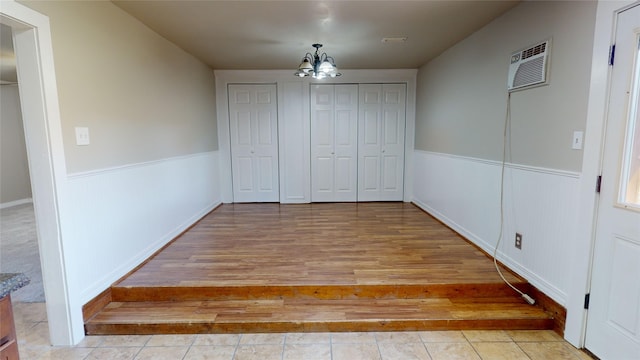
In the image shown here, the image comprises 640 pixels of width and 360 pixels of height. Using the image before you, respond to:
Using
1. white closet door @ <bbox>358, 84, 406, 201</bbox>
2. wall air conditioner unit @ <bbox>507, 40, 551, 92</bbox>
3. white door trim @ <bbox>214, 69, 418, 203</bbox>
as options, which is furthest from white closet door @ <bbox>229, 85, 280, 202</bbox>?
wall air conditioner unit @ <bbox>507, 40, 551, 92</bbox>

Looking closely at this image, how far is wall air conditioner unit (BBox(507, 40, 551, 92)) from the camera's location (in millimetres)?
2186

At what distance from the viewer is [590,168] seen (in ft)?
5.99

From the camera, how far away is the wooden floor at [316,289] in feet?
6.93

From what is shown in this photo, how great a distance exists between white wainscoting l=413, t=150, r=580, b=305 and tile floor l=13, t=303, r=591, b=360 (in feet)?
1.49

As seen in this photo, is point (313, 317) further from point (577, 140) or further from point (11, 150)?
point (11, 150)

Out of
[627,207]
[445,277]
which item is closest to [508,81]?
[627,207]

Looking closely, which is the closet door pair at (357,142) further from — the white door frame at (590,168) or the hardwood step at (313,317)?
the white door frame at (590,168)

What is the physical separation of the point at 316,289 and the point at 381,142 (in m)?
3.39

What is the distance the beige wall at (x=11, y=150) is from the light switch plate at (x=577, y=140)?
8297 mm

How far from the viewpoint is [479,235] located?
3.11m

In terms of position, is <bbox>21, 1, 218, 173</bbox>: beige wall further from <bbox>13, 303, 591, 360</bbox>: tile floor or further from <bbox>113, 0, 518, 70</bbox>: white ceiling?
<bbox>13, 303, 591, 360</bbox>: tile floor

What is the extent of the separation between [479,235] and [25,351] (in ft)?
12.2

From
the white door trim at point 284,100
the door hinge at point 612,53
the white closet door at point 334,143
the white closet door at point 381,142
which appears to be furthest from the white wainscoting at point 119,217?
the door hinge at point 612,53

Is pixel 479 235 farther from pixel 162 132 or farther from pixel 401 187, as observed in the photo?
pixel 162 132
